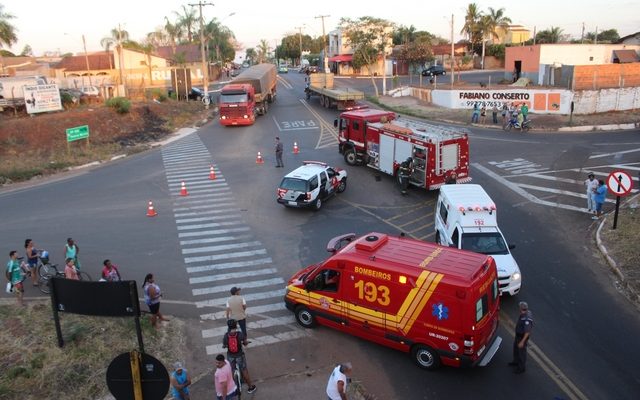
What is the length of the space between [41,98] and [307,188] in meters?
25.9

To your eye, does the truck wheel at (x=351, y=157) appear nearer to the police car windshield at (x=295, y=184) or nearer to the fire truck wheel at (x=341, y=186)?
the fire truck wheel at (x=341, y=186)

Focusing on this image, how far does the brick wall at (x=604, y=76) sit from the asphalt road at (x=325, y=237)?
6628mm

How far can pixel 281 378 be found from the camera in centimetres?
1050

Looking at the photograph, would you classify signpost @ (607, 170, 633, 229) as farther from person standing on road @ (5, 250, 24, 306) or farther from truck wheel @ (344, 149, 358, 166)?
person standing on road @ (5, 250, 24, 306)

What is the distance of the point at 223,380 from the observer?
29.0 ft

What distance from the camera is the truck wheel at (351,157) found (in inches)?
1093

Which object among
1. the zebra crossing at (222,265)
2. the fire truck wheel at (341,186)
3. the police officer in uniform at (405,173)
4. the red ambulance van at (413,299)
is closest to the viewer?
the red ambulance van at (413,299)

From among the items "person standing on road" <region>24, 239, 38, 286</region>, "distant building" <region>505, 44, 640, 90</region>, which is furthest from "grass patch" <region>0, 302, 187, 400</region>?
"distant building" <region>505, 44, 640, 90</region>

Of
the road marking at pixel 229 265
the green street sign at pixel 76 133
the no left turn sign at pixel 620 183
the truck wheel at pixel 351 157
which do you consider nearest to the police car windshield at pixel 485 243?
the no left turn sign at pixel 620 183

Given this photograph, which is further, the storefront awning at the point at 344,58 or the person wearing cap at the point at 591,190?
the storefront awning at the point at 344,58

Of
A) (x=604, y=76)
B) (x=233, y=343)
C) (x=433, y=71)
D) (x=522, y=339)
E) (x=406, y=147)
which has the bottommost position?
(x=522, y=339)

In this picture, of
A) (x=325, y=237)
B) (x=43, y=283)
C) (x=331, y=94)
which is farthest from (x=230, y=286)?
(x=331, y=94)

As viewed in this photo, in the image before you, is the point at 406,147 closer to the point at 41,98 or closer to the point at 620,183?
the point at 620,183

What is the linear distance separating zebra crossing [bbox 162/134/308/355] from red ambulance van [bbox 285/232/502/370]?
133cm
